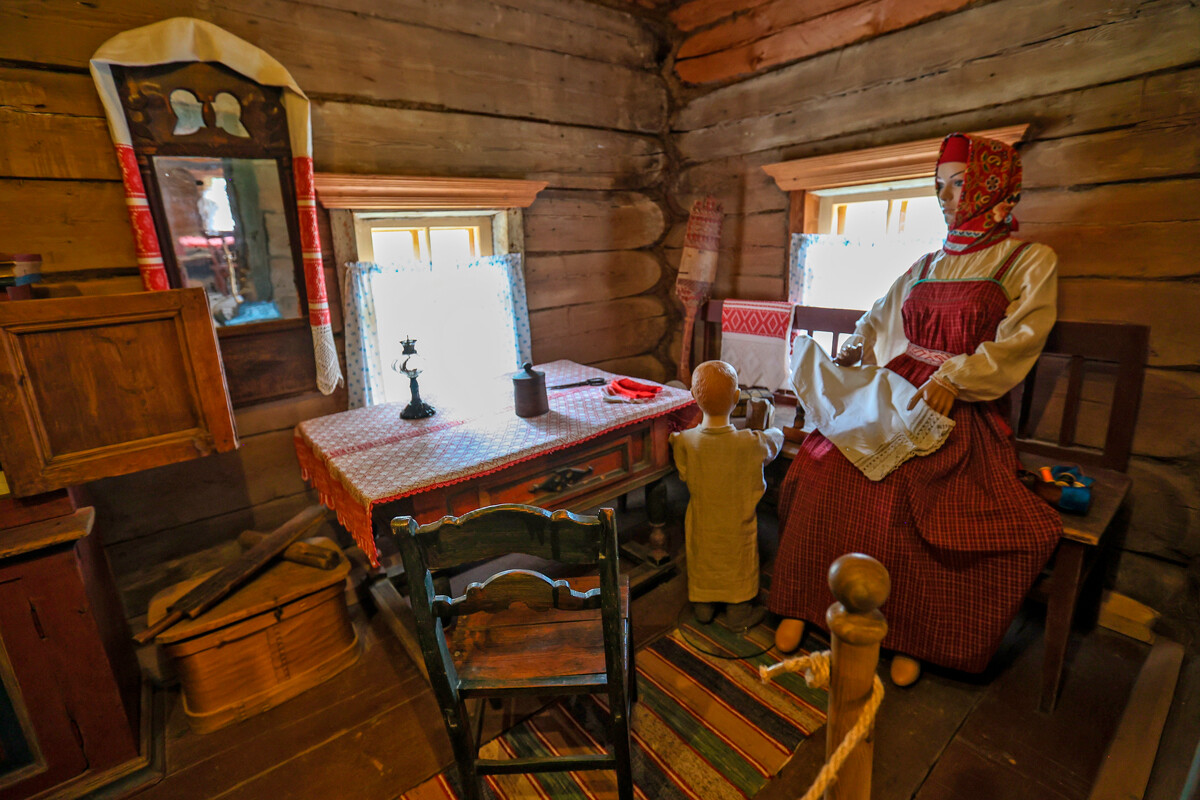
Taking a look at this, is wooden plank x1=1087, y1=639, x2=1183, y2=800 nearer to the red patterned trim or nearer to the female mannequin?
the female mannequin

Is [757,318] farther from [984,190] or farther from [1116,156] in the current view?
[1116,156]

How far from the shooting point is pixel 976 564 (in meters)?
1.89

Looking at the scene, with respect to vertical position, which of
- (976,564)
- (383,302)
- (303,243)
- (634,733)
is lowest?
(634,733)

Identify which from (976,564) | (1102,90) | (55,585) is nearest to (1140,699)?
(976,564)

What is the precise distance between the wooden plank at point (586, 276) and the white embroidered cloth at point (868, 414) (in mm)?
1590

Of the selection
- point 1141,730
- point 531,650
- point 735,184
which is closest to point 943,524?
point 1141,730

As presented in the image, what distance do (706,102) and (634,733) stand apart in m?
3.30

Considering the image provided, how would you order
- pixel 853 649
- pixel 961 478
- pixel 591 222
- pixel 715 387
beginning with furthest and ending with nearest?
pixel 591 222 < pixel 715 387 < pixel 961 478 < pixel 853 649

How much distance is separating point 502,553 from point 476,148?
2.37m

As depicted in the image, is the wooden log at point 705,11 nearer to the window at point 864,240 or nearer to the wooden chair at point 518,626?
the window at point 864,240

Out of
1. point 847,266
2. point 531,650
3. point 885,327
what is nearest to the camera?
point 531,650

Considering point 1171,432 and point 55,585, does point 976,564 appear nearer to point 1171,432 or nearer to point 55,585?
point 1171,432

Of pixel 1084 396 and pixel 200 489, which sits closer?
pixel 1084 396

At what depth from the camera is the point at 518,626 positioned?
171cm
